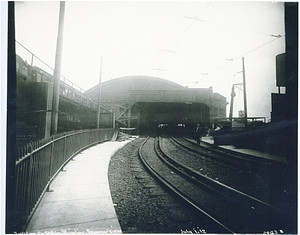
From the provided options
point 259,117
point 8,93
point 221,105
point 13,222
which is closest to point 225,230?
point 13,222

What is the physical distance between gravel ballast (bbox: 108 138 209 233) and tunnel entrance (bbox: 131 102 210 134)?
2580 centimetres

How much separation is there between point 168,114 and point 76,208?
114 ft

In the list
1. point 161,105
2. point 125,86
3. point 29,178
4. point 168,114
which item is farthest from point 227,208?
point 125,86

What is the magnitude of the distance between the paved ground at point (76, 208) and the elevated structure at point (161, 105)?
22.3m

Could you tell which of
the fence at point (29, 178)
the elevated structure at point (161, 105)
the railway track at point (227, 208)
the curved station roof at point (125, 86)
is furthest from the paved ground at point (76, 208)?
the curved station roof at point (125, 86)

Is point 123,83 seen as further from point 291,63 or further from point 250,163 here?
point 291,63

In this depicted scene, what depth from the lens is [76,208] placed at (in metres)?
3.50

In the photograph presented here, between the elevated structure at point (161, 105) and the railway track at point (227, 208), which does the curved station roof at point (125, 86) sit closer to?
the elevated structure at point (161, 105)

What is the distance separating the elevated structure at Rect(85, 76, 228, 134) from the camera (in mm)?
31406

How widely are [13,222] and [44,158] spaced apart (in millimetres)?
1884

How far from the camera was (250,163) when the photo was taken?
7.77m

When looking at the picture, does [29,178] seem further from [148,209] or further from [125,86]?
[125,86]

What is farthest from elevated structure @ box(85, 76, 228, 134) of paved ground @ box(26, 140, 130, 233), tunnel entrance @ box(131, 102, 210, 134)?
paved ground @ box(26, 140, 130, 233)

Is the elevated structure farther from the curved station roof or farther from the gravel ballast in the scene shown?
the gravel ballast
